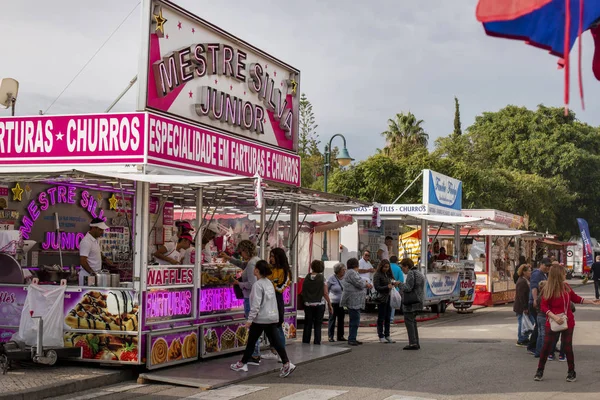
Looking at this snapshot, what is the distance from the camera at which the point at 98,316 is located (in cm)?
1178

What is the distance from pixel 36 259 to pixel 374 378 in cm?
692

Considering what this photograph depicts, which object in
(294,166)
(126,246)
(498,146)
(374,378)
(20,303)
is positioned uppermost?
(498,146)

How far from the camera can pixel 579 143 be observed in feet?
201

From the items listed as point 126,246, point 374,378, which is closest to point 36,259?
point 126,246

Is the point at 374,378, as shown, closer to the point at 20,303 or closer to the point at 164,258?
the point at 164,258

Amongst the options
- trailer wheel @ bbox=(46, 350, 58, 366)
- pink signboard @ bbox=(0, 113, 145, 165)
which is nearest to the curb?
trailer wheel @ bbox=(46, 350, 58, 366)

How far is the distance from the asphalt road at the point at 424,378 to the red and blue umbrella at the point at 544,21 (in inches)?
290

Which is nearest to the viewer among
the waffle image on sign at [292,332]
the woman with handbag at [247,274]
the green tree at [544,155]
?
the woman with handbag at [247,274]

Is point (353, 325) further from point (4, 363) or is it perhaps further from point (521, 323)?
point (4, 363)

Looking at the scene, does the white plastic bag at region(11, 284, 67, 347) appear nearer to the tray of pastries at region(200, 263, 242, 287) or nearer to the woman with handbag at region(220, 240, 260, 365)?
the tray of pastries at region(200, 263, 242, 287)

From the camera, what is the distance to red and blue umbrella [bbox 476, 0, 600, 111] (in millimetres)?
3078

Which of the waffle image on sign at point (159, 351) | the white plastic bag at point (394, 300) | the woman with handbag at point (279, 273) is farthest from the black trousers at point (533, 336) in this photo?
the waffle image on sign at point (159, 351)

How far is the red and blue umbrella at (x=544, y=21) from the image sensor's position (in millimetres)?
3078

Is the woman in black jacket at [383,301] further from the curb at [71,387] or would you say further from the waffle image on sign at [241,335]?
the curb at [71,387]
